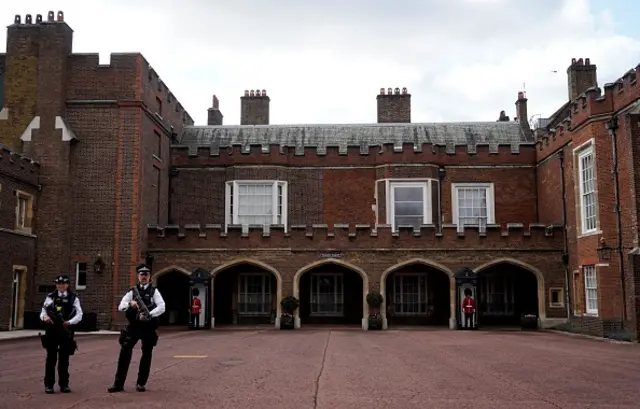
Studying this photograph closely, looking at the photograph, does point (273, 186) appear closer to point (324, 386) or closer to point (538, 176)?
point (538, 176)

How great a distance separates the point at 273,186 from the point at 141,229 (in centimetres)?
595

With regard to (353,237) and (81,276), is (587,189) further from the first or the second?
(81,276)

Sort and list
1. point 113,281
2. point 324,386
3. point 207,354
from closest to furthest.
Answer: point 324,386
point 207,354
point 113,281

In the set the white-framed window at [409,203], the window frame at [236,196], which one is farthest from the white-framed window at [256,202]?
the white-framed window at [409,203]

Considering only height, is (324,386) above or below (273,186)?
below

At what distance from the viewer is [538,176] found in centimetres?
2720

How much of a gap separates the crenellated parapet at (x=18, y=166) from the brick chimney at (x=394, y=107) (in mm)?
15886

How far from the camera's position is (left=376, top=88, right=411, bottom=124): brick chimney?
32.2m

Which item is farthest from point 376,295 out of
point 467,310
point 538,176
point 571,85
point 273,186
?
point 571,85

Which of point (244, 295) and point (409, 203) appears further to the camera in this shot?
point (409, 203)

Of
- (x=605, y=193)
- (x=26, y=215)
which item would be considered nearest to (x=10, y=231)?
(x=26, y=215)

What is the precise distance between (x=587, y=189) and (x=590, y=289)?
3.19 meters

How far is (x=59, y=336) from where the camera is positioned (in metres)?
9.11

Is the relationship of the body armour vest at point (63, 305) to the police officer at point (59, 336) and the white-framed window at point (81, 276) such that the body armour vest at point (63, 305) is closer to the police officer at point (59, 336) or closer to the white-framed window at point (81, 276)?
the police officer at point (59, 336)
